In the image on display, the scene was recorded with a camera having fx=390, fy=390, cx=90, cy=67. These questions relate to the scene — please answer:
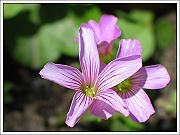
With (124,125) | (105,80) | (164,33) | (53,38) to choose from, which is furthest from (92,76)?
(164,33)

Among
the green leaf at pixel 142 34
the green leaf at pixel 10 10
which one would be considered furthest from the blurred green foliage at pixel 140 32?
the green leaf at pixel 10 10

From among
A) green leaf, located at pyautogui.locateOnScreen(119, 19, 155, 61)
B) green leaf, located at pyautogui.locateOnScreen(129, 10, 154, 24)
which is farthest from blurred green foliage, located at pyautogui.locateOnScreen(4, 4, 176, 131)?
green leaf, located at pyautogui.locateOnScreen(129, 10, 154, 24)

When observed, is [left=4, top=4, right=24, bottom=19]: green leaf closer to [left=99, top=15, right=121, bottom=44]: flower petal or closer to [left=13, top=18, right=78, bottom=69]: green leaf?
[left=13, top=18, right=78, bottom=69]: green leaf

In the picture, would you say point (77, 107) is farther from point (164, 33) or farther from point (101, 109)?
point (164, 33)

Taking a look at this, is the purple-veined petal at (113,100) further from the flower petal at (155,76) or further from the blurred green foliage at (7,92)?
the blurred green foliage at (7,92)

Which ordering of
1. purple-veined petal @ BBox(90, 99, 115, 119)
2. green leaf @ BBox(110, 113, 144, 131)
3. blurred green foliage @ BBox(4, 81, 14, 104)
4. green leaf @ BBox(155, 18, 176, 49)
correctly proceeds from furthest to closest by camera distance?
green leaf @ BBox(155, 18, 176, 49), blurred green foliage @ BBox(4, 81, 14, 104), green leaf @ BBox(110, 113, 144, 131), purple-veined petal @ BBox(90, 99, 115, 119)

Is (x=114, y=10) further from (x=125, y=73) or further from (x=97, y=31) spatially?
(x=125, y=73)

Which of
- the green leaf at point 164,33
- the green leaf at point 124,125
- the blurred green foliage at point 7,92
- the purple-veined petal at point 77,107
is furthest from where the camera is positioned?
the green leaf at point 164,33

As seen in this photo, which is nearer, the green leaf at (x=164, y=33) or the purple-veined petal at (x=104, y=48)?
the purple-veined petal at (x=104, y=48)
